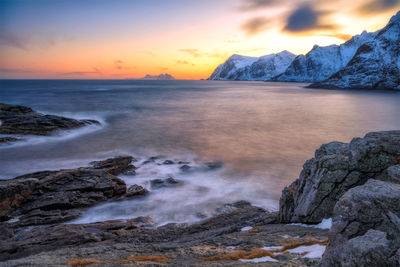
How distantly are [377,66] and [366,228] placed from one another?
158 metres

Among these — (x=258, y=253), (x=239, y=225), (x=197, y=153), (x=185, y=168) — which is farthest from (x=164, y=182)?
(x=258, y=253)

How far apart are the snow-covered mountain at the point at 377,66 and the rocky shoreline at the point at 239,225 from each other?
138961 mm

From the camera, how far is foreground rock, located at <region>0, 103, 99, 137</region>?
2967 centimetres

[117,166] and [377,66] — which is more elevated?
[377,66]

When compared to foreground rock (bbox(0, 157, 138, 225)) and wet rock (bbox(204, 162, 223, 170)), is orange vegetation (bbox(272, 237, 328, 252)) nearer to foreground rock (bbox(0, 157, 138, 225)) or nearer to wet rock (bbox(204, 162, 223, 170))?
foreground rock (bbox(0, 157, 138, 225))

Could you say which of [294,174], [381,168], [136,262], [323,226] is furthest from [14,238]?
[294,174]

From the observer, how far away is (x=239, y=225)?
1095cm

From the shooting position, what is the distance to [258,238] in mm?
8414

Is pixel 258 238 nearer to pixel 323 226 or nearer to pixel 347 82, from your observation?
pixel 323 226

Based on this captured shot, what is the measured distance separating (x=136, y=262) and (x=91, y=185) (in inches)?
381

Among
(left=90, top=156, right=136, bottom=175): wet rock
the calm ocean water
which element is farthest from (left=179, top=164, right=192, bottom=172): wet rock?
(left=90, top=156, right=136, bottom=175): wet rock

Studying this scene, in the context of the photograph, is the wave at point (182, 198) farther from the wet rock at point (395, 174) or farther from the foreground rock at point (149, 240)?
the wet rock at point (395, 174)

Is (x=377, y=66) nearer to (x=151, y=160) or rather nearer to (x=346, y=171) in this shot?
(x=151, y=160)

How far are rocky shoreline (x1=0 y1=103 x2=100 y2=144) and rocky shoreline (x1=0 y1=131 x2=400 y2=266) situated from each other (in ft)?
54.7
